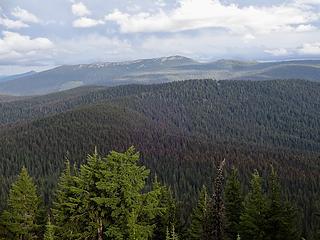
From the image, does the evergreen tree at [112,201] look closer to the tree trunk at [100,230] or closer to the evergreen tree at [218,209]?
the tree trunk at [100,230]

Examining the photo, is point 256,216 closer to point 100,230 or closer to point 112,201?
point 100,230

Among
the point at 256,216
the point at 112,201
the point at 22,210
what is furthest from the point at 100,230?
the point at 22,210

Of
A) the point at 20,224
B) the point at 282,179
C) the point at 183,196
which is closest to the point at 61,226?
the point at 20,224

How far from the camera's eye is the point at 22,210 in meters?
52.5

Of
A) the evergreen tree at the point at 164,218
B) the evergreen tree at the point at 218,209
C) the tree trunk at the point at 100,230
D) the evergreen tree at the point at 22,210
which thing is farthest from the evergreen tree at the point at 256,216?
the evergreen tree at the point at 22,210

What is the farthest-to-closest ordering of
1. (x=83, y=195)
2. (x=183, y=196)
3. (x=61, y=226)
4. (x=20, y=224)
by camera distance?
(x=183, y=196) < (x=20, y=224) < (x=61, y=226) < (x=83, y=195)

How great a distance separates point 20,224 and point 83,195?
952 inches

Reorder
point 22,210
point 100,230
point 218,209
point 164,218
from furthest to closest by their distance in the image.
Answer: point 22,210, point 164,218, point 100,230, point 218,209

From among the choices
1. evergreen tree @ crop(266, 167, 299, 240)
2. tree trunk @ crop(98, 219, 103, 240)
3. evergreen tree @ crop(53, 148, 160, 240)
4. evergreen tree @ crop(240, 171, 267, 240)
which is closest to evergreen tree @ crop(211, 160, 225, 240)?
evergreen tree @ crop(53, 148, 160, 240)

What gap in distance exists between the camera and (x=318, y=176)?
18475 cm

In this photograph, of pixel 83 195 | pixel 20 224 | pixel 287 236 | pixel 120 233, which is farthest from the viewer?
pixel 20 224

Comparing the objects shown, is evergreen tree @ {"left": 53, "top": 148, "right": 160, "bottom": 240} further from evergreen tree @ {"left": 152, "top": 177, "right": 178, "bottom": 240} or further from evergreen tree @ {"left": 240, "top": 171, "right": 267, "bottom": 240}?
evergreen tree @ {"left": 152, "top": 177, "right": 178, "bottom": 240}

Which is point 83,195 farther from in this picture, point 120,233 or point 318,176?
point 318,176

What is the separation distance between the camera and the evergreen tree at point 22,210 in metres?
51.7
